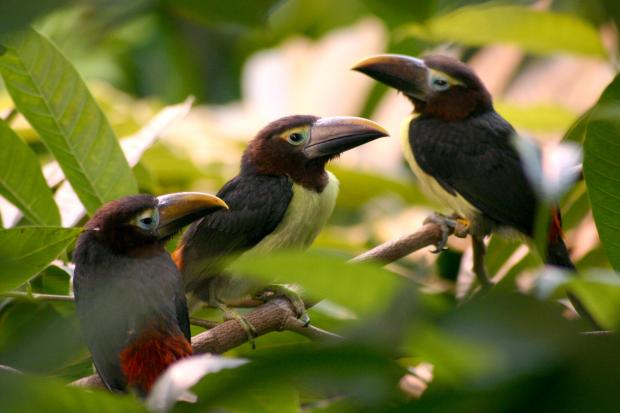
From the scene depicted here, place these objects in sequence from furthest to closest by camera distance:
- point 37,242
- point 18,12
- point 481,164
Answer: point 481,164, point 37,242, point 18,12

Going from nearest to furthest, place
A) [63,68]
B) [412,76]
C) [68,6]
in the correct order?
1. [68,6]
2. [63,68]
3. [412,76]

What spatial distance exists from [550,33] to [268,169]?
114 centimetres

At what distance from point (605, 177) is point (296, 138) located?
68.7 inches

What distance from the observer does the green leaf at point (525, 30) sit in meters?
3.48

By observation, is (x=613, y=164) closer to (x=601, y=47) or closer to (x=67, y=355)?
(x=67, y=355)

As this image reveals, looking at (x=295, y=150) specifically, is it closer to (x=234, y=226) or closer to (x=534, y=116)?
(x=234, y=226)

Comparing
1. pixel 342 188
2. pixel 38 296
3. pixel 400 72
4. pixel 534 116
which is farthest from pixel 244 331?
pixel 342 188

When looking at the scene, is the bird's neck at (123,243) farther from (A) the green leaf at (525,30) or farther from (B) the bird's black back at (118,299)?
(A) the green leaf at (525,30)

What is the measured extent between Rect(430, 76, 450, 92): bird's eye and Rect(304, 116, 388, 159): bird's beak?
→ 672 mm

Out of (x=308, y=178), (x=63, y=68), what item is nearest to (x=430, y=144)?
(x=308, y=178)

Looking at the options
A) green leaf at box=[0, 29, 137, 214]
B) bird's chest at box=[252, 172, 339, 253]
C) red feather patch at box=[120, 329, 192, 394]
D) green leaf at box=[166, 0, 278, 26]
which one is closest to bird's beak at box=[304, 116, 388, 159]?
bird's chest at box=[252, 172, 339, 253]

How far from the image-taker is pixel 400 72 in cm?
356

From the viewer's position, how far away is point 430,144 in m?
3.78

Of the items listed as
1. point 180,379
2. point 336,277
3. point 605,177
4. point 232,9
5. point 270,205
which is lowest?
point 270,205
